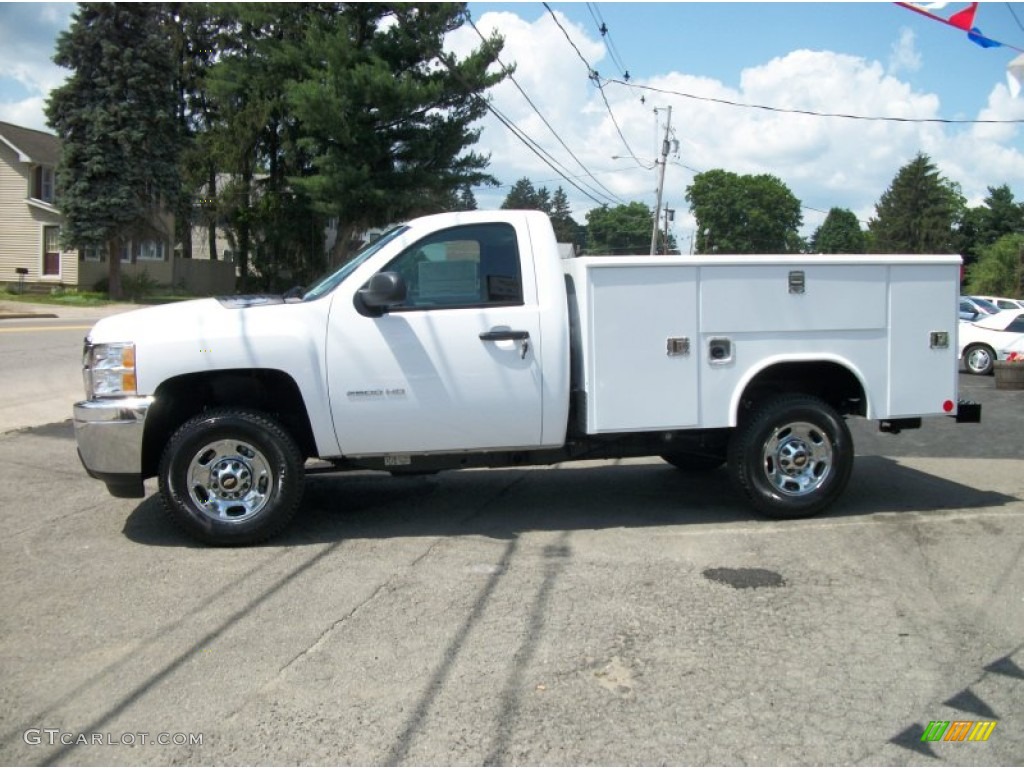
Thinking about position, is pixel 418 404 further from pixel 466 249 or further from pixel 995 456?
pixel 995 456

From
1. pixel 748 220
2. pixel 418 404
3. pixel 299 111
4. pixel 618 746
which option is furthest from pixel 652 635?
pixel 748 220

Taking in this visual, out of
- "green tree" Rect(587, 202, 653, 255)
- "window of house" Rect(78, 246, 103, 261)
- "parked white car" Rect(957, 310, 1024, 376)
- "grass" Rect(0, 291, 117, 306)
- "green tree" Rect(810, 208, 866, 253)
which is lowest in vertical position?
"parked white car" Rect(957, 310, 1024, 376)

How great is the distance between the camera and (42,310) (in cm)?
2906

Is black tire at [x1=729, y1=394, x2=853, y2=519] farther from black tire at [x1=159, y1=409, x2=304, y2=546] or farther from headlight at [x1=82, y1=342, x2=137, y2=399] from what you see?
headlight at [x1=82, y1=342, x2=137, y2=399]

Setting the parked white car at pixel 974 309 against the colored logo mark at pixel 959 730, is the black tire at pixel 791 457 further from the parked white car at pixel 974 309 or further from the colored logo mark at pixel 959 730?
the parked white car at pixel 974 309

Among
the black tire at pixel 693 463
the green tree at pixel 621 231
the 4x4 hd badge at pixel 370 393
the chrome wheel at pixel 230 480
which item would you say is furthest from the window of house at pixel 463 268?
the green tree at pixel 621 231

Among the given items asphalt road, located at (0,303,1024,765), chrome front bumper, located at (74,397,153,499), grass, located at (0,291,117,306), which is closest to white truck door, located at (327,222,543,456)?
asphalt road, located at (0,303,1024,765)

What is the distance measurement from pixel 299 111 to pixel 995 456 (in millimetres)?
26442

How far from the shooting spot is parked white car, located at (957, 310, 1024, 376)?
1791cm

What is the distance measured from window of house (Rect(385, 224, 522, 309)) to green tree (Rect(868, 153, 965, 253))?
7778 cm

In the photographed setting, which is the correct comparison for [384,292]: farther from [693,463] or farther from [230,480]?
[693,463]

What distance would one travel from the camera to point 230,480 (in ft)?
19.4

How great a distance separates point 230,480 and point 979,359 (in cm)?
1687

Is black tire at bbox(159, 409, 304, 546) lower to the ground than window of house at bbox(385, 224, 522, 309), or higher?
lower
